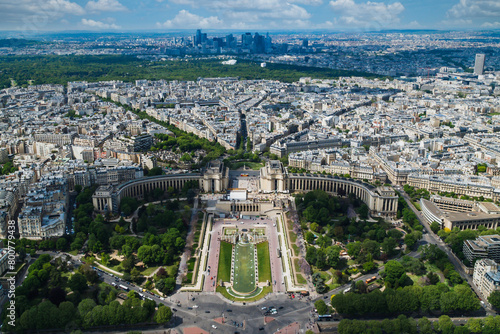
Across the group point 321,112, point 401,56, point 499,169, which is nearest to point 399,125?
point 321,112

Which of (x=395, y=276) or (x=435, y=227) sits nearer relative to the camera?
(x=395, y=276)

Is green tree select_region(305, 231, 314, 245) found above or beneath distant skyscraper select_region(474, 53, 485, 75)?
beneath

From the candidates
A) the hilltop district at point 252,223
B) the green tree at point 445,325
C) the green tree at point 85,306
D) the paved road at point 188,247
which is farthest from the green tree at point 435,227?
the green tree at point 85,306

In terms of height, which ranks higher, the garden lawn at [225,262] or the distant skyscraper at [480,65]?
the distant skyscraper at [480,65]

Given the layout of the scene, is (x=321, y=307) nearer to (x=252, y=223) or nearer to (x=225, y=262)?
(x=225, y=262)

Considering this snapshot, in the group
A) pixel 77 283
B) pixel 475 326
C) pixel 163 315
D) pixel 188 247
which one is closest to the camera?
pixel 475 326

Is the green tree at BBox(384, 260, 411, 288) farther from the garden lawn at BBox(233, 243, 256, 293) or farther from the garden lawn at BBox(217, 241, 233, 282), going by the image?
the garden lawn at BBox(217, 241, 233, 282)

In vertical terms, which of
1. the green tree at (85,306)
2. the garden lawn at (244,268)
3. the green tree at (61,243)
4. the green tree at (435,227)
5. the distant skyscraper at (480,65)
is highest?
the distant skyscraper at (480,65)

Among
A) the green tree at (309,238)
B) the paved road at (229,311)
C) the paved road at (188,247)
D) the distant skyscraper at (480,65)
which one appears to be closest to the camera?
the paved road at (229,311)

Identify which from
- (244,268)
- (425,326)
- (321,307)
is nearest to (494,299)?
(425,326)

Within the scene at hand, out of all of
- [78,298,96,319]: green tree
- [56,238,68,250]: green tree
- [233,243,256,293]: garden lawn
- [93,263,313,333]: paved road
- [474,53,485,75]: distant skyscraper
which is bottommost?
[93,263,313,333]: paved road

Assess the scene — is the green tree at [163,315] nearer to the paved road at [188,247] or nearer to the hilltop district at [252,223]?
the hilltop district at [252,223]

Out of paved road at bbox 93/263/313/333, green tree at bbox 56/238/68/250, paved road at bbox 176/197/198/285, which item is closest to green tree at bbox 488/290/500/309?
paved road at bbox 93/263/313/333
